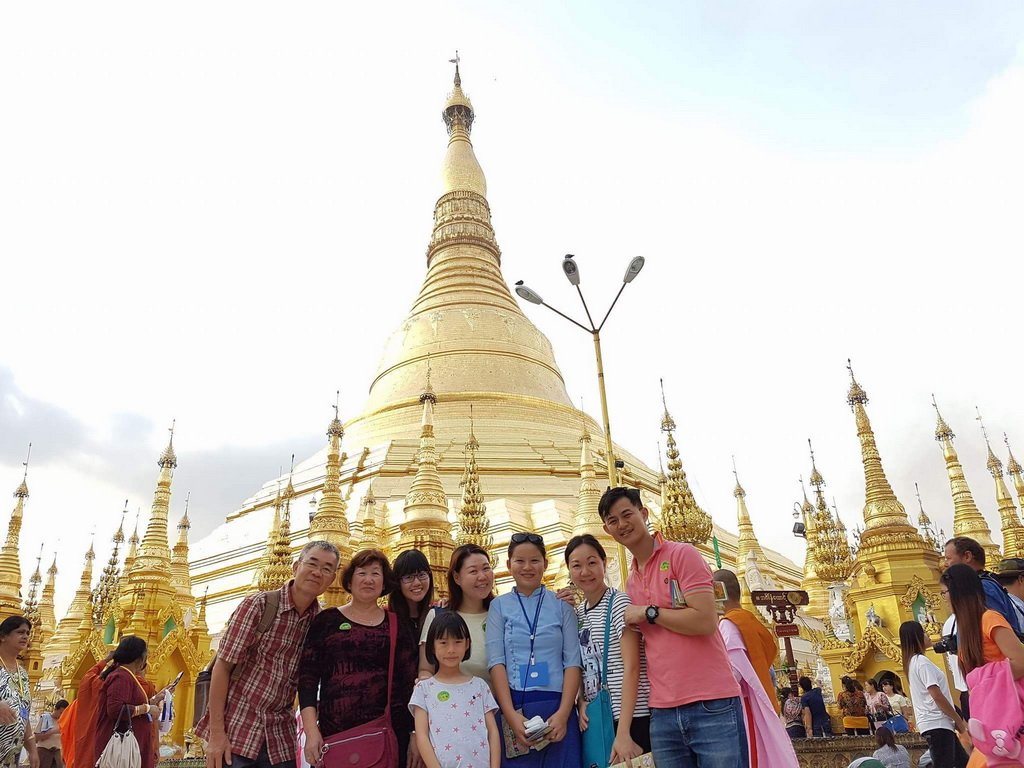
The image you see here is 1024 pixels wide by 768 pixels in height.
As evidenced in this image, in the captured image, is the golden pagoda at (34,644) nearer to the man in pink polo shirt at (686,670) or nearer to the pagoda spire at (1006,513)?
the man in pink polo shirt at (686,670)

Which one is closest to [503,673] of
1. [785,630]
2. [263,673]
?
[263,673]

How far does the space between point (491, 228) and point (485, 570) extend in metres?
37.4

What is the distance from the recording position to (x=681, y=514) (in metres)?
15.5

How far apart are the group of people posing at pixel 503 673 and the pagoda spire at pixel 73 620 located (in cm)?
2386

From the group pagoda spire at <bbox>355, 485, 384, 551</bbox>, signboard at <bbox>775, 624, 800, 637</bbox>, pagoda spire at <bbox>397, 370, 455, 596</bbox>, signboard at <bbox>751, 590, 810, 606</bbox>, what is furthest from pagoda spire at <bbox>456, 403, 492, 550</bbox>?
signboard at <bbox>775, 624, 800, 637</bbox>

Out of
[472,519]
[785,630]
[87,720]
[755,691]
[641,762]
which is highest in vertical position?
[472,519]

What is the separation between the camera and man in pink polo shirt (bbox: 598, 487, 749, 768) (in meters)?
3.52

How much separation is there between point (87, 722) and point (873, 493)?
51.5ft

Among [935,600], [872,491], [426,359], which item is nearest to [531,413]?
[426,359]

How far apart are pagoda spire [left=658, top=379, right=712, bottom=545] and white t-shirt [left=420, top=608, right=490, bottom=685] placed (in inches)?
447

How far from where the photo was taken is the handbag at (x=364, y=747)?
150 inches

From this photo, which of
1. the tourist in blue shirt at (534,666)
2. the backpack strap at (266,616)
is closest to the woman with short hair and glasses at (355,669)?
the backpack strap at (266,616)

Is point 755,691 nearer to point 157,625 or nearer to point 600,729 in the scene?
point 600,729

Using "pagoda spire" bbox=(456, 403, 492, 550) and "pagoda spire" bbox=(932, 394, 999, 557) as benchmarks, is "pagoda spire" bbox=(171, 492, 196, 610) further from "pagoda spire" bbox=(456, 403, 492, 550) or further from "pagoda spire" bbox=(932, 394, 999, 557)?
"pagoda spire" bbox=(932, 394, 999, 557)
